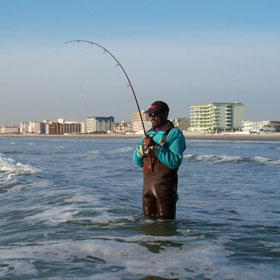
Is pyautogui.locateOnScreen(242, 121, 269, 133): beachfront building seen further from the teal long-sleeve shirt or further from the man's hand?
the man's hand

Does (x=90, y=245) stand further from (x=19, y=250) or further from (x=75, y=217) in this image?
(x=75, y=217)

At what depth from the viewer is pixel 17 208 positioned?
6816 mm

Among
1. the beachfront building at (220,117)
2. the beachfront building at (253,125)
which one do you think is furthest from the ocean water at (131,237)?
the beachfront building at (253,125)

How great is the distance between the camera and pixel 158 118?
4582 millimetres

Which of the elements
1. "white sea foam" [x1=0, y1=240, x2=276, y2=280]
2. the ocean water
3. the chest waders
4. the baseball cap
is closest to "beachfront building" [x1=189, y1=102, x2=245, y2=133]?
the ocean water

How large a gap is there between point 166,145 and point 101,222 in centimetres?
162

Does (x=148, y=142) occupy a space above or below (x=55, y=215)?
above

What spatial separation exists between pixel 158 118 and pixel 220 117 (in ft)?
511

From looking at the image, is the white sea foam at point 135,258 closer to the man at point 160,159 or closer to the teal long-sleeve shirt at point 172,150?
the man at point 160,159

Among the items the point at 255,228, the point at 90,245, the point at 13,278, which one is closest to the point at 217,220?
the point at 255,228

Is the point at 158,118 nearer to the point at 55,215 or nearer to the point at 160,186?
the point at 160,186

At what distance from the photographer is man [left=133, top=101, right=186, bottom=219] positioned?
443 cm

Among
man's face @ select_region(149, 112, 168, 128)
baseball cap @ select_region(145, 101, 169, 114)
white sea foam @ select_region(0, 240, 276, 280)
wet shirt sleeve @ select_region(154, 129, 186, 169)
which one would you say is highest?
baseball cap @ select_region(145, 101, 169, 114)

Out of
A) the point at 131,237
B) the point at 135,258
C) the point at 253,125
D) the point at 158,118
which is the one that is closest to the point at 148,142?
the point at 158,118
